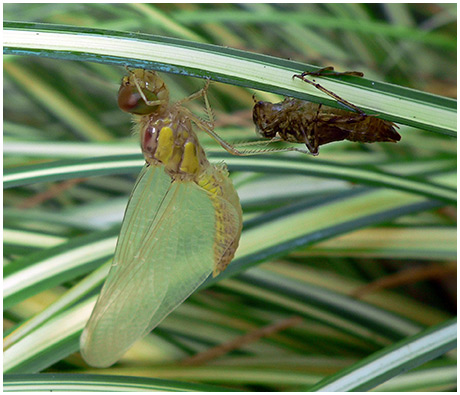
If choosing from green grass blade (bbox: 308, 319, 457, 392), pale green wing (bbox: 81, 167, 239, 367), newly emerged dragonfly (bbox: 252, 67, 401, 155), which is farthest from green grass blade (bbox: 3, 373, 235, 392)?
newly emerged dragonfly (bbox: 252, 67, 401, 155)

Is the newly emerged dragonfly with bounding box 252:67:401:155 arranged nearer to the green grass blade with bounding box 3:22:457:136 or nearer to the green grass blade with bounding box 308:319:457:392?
the green grass blade with bounding box 3:22:457:136

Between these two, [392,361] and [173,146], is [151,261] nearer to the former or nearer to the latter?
[173,146]

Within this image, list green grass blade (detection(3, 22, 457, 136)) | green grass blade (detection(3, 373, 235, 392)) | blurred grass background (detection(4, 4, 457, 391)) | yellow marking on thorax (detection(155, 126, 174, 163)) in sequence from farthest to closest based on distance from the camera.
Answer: blurred grass background (detection(4, 4, 457, 391))
yellow marking on thorax (detection(155, 126, 174, 163))
green grass blade (detection(3, 373, 235, 392))
green grass blade (detection(3, 22, 457, 136))

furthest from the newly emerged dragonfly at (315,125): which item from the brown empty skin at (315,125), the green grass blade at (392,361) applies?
the green grass blade at (392,361)

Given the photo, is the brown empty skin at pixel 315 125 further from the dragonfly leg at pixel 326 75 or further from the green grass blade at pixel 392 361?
the green grass blade at pixel 392 361

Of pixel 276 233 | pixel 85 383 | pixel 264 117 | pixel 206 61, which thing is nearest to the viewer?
pixel 206 61

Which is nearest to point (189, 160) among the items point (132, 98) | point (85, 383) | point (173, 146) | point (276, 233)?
point (173, 146)

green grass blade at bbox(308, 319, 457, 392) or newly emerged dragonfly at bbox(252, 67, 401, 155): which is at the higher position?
newly emerged dragonfly at bbox(252, 67, 401, 155)
